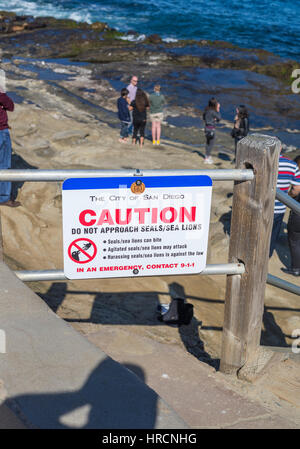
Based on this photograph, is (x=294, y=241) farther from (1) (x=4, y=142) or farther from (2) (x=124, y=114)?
(2) (x=124, y=114)

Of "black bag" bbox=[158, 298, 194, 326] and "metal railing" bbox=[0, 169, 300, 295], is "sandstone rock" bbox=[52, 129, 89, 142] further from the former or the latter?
"metal railing" bbox=[0, 169, 300, 295]

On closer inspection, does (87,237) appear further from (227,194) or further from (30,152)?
(30,152)

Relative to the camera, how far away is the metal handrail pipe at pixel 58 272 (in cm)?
263

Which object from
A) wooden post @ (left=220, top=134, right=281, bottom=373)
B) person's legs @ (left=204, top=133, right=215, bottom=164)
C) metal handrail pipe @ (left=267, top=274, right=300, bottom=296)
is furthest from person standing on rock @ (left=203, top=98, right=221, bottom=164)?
wooden post @ (left=220, top=134, right=281, bottom=373)

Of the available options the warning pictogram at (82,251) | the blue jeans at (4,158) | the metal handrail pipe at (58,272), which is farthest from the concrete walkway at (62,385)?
the blue jeans at (4,158)

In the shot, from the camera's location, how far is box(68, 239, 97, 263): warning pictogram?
8.46 feet

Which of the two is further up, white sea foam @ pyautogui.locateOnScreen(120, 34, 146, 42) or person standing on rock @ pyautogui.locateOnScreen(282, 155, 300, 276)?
white sea foam @ pyautogui.locateOnScreen(120, 34, 146, 42)

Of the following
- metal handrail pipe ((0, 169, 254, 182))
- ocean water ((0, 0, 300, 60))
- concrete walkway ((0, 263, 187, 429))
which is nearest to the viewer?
concrete walkway ((0, 263, 187, 429))

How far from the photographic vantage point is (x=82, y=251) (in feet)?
8.53

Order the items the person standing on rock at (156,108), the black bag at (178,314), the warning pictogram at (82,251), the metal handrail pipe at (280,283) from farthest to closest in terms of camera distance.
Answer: the person standing on rock at (156,108) → the black bag at (178,314) → the metal handrail pipe at (280,283) → the warning pictogram at (82,251)

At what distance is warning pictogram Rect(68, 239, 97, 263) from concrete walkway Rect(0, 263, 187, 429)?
1.04 feet

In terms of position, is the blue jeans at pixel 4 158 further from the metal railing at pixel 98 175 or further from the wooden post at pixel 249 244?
the wooden post at pixel 249 244

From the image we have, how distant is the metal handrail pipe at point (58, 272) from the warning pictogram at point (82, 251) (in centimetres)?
11

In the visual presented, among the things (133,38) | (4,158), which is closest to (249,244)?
(4,158)
